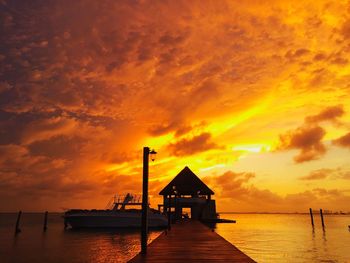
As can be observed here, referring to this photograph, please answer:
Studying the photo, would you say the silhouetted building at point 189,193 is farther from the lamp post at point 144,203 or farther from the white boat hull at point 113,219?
the lamp post at point 144,203

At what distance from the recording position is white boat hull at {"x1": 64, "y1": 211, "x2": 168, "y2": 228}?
54625mm

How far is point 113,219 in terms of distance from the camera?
54812 mm

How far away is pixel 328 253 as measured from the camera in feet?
93.7

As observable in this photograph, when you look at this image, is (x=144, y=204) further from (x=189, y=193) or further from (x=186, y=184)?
(x=189, y=193)

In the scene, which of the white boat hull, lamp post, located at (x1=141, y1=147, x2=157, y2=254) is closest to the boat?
the white boat hull

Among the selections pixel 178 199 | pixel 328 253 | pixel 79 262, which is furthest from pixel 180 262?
pixel 178 199

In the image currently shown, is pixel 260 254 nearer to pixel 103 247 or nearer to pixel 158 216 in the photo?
pixel 103 247

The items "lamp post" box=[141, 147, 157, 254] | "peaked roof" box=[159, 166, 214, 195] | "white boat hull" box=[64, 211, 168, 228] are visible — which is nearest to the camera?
"lamp post" box=[141, 147, 157, 254]

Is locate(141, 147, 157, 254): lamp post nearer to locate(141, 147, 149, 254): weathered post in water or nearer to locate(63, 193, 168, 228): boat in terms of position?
locate(141, 147, 149, 254): weathered post in water

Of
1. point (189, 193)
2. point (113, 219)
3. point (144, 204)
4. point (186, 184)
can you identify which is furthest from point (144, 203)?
point (113, 219)

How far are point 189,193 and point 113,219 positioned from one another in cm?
1427

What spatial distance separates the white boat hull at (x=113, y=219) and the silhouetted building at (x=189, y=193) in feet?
10.3

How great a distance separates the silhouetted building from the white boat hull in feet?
10.3

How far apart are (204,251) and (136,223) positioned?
44.4 m
